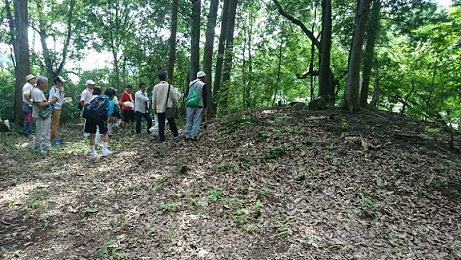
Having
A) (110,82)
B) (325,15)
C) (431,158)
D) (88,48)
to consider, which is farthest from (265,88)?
(88,48)

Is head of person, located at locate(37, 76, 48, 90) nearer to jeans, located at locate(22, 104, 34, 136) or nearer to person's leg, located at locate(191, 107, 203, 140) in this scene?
jeans, located at locate(22, 104, 34, 136)

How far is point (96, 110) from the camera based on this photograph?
23.0 ft

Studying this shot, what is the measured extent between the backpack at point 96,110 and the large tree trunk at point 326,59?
7.33 metres

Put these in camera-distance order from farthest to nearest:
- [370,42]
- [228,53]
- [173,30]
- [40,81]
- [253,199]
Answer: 1. [173,30]
2. [228,53]
3. [370,42]
4. [40,81]
5. [253,199]

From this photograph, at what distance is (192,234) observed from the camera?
379 cm

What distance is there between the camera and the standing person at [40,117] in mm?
7305

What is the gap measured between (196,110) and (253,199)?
154 inches

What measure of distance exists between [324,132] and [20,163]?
23.7ft

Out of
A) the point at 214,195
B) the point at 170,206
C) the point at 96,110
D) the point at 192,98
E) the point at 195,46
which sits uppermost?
the point at 195,46

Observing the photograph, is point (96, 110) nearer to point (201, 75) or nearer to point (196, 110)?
point (196, 110)

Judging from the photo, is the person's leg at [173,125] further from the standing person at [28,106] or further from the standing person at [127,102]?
the standing person at [28,106]

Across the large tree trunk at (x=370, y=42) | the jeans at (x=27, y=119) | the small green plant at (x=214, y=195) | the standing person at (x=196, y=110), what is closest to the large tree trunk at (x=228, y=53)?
the standing person at (x=196, y=110)

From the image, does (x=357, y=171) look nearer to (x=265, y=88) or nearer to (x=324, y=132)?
(x=324, y=132)

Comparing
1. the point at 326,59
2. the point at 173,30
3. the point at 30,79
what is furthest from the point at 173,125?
the point at 173,30
